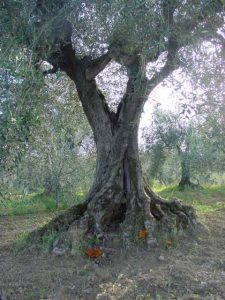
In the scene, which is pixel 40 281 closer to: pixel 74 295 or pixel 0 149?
pixel 74 295

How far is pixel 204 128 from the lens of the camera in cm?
1023

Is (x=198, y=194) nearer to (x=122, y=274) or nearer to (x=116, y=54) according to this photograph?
(x=116, y=54)

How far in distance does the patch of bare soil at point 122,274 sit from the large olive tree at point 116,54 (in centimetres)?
81

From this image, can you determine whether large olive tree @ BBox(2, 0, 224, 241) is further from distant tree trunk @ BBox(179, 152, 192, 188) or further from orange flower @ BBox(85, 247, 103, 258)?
distant tree trunk @ BBox(179, 152, 192, 188)

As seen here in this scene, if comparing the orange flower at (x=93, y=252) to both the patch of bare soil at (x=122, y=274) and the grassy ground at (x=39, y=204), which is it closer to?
the patch of bare soil at (x=122, y=274)

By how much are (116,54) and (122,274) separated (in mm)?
→ 3378

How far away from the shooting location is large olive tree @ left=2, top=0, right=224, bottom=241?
5840 millimetres

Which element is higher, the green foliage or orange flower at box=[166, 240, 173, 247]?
the green foliage

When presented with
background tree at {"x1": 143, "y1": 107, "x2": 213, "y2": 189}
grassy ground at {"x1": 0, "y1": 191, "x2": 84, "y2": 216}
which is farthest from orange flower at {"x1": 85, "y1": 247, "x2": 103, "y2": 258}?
background tree at {"x1": 143, "y1": 107, "x2": 213, "y2": 189}

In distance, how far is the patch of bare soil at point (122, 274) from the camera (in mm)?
5891

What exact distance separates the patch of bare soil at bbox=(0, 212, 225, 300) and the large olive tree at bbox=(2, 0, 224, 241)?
0.81 m

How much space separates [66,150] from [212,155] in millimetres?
10828

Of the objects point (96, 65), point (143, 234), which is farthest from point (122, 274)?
point (96, 65)

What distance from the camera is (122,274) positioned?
6.54 metres
